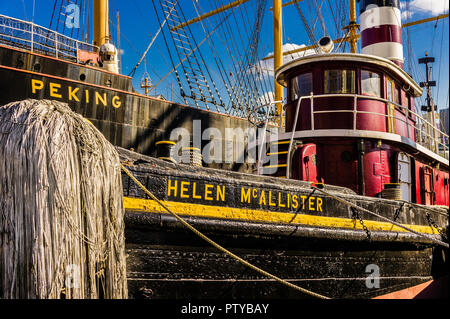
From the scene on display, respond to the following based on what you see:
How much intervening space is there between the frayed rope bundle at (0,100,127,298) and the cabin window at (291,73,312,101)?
5331mm

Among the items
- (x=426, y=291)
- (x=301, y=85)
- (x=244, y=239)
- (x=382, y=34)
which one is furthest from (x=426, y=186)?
(x=244, y=239)

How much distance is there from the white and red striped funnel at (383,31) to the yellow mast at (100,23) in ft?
25.3

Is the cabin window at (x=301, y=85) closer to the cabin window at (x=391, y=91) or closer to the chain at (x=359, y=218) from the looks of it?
the cabin window at (x=391, y=91)

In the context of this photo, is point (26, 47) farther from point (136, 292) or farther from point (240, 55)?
point (240, 55)

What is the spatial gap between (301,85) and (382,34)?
371 centimetres

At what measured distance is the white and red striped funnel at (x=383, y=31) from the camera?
9.88 m

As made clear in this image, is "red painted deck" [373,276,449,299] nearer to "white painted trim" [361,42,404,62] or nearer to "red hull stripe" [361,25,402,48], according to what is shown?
"white painted trim" [361,42,404,62]

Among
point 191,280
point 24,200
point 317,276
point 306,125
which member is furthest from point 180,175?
point 306,125

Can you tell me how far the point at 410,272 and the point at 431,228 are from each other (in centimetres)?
98

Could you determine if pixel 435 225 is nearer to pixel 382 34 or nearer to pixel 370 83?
pixel 370 83

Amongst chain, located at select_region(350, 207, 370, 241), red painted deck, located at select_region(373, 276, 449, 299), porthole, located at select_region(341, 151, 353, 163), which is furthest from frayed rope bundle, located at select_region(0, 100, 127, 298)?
porthole, located at select_region(341, 151, 353, 163)

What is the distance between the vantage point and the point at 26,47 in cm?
927

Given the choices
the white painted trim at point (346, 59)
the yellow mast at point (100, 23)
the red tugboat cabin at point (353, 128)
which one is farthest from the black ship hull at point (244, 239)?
the yellow mast at point (100, 23)

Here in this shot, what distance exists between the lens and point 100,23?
12.5 m
